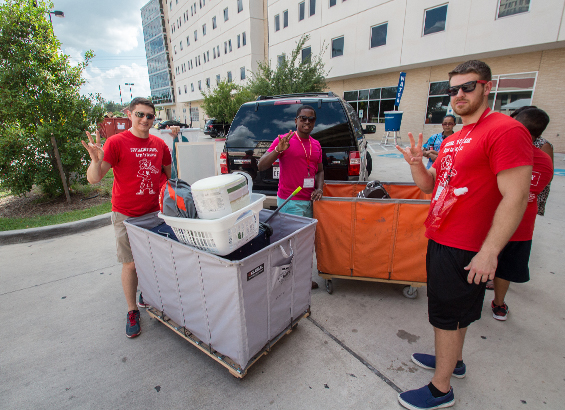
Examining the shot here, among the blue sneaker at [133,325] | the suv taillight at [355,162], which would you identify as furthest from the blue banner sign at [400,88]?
the blue sneaker at [133,325]

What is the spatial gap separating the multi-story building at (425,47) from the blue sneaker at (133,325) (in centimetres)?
1804

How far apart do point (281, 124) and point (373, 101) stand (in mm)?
18991

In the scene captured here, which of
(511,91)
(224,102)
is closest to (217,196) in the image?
(511,91)

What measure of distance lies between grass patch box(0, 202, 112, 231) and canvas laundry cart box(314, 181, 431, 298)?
4.81 meters

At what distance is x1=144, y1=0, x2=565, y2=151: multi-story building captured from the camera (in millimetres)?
13078

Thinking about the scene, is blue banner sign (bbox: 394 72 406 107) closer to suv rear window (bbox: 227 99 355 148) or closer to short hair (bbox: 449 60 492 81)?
suv rear window (bbox: 227 99 355 148)

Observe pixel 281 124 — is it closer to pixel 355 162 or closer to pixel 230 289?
pixel 355 162

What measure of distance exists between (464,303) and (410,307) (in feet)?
4.39

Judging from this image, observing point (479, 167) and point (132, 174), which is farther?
point (132, 174)

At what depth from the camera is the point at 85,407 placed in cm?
193

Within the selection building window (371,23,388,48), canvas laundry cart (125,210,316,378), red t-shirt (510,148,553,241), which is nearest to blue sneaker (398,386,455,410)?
canvas laundry cart (125,210,316,378)

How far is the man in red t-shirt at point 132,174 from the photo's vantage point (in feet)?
8.37

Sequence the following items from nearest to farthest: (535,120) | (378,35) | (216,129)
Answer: (535,120) → (378,35) → (216,129)

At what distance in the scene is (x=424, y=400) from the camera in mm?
1888
